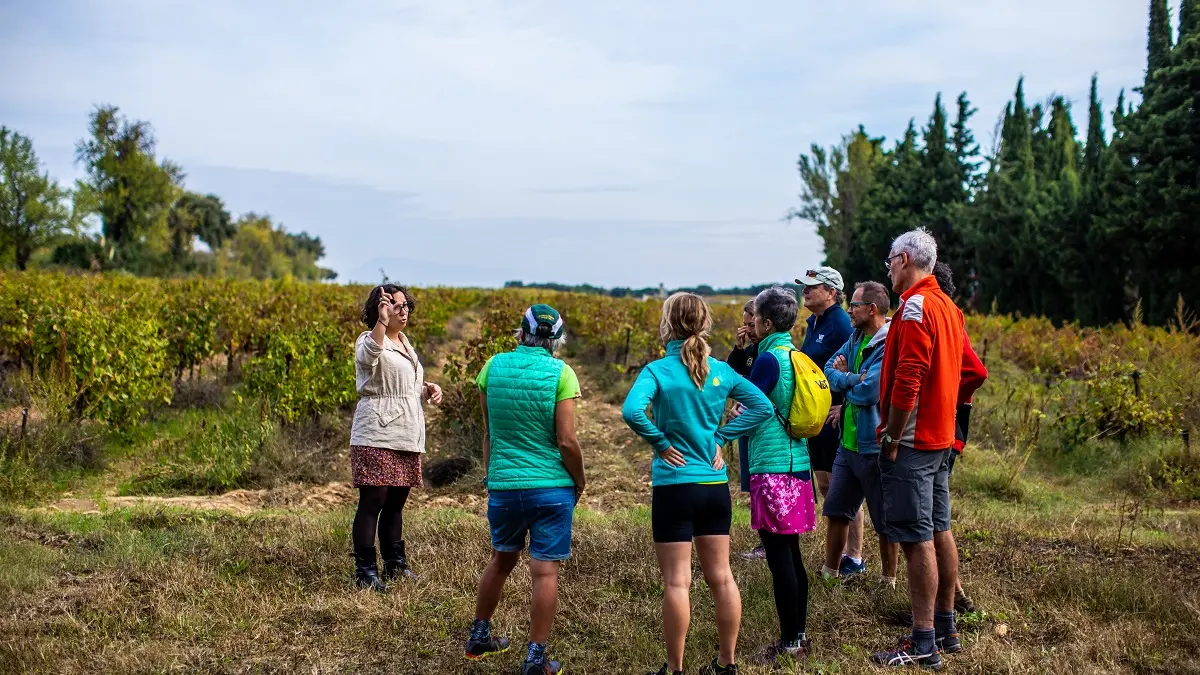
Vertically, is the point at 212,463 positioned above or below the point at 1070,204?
below

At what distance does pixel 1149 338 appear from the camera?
14.1 m

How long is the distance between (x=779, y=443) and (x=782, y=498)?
0.25m

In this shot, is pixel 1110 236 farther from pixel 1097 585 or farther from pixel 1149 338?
pixel 1097 585

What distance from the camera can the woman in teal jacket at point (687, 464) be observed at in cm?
364

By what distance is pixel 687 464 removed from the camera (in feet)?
12.1

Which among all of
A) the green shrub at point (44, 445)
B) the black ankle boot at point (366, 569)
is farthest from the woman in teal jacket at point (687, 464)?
the green shrub at point (44, 445)

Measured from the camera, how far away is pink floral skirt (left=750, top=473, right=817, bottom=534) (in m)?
4.04

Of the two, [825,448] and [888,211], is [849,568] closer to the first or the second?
[825,448]

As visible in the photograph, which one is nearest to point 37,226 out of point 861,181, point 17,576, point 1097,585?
point 861,181

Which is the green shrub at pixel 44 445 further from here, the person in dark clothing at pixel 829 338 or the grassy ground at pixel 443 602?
the person in dark clothing at pixel 829 338

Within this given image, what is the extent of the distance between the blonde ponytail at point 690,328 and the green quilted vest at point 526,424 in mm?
505

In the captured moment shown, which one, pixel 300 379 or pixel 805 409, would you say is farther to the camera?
pixel 300 379

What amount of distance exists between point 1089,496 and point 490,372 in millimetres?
6617

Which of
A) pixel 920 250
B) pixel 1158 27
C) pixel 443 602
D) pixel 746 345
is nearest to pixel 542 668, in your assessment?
pixel 443 602
